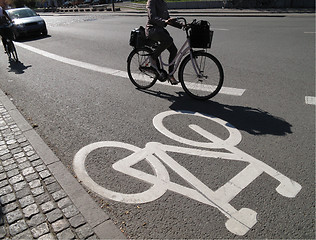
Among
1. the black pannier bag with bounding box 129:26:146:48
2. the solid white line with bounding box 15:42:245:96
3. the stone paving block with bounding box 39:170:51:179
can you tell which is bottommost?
the solid white line with bounding box 15:42:245:96

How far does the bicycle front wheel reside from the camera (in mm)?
5176

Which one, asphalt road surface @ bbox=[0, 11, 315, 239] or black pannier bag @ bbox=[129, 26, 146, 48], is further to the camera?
black pannier bag @ bbox=[129, 26, 146, 48]

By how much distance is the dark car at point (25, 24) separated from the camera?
14336 mm

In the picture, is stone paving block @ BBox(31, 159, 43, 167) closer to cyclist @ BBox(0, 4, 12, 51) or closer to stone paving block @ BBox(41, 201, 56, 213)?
stone paving block @ BBox(41, 201, 56, 213)

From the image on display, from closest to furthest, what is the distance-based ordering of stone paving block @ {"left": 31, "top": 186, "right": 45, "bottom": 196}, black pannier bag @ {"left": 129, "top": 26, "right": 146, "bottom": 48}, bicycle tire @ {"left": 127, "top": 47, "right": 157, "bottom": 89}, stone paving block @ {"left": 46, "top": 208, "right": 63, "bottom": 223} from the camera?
1. stone paving block @ {"left": 46, "top": 208, "right": 63, "bottom": 223}
2. stone paving block @ {"left": 31, "top": 186, "right": 45, "bottom": 196}
3. black pannier bag @ {"left": 129, "top": 26, "right": 146, "bottom": 48}
4. bicycle tire @ {"left": 127, "top": 47, "right": 157, "bottom": 89}

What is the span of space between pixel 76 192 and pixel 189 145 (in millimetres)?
1654

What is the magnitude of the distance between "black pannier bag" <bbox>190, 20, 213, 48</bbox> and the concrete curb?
299cm

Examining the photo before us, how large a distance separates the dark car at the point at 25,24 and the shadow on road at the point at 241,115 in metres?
11.8

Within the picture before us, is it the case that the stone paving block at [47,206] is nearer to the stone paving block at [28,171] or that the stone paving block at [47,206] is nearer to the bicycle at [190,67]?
the stone paving block at [28,171]

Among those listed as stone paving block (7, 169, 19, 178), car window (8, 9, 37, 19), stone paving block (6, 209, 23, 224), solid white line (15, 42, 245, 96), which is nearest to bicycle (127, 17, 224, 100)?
solid white line (15, 42, 245, 96)

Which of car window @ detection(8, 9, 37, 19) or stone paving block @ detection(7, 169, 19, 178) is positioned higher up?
car window @ detection(8, 9, 37, 19)

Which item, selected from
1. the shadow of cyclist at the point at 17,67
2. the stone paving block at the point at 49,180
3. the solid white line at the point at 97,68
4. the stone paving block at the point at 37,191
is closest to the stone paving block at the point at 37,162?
the stone paving block at the point at 49,180

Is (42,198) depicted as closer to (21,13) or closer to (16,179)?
(16,179)

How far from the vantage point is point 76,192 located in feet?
9.91
